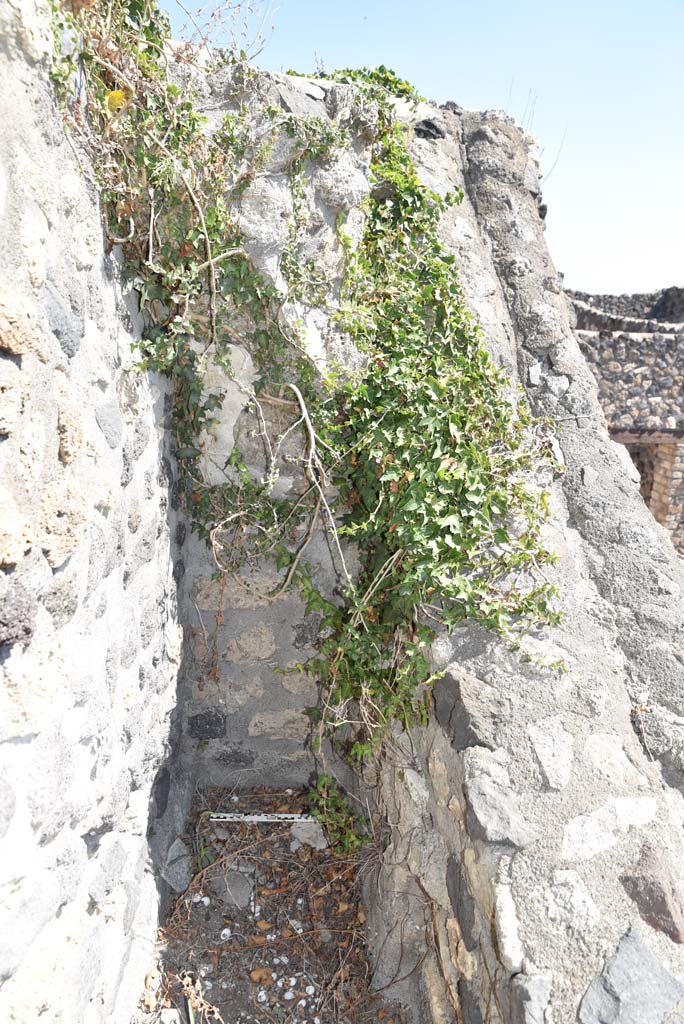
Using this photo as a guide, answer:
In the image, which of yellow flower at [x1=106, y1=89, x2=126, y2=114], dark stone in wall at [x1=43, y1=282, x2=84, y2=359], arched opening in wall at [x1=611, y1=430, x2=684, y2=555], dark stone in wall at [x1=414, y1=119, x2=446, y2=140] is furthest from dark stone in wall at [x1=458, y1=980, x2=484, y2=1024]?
arched opening in wall at [x1=611, y1=430, x2=684, y2=555]

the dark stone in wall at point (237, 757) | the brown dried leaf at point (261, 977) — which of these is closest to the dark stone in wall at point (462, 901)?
the brown dried leaf at point (261, 977)

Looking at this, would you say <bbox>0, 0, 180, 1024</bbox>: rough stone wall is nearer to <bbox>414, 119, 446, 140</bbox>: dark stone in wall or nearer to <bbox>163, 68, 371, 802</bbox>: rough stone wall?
<bbox>163, 68, 371, 802</bbox>: rough stone wall

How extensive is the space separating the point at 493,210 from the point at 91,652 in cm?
290

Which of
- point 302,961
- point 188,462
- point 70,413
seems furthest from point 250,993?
point 70,413

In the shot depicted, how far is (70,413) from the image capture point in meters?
1.62

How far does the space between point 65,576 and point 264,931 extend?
72.3 inches

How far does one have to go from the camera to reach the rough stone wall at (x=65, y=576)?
4.44 feet

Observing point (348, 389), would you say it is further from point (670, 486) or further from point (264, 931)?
point (670, 486)

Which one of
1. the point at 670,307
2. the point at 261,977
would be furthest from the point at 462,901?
the point at 670,307

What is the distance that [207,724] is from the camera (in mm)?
3006

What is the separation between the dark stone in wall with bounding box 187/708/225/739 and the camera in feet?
9.81

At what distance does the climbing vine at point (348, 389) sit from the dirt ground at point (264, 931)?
0.52 m

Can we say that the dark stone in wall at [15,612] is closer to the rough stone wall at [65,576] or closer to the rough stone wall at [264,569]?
the rough stone wall at [65,576]

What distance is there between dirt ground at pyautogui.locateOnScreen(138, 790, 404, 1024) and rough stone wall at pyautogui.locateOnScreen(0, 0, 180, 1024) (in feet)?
0.71
